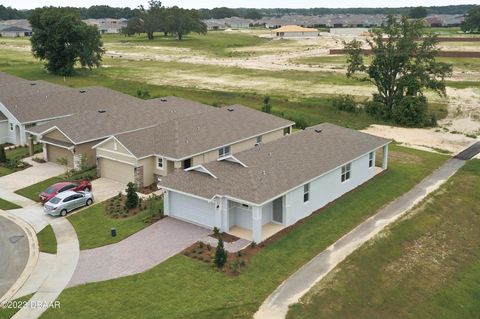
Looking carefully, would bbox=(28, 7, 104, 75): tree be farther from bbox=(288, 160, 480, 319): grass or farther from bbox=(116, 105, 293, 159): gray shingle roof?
bbox=(288, 160, 480, 319): grass

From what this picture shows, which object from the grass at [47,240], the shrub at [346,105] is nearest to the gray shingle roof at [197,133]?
the grass at [47,240]

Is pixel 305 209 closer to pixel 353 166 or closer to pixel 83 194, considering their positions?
pixel 353 166

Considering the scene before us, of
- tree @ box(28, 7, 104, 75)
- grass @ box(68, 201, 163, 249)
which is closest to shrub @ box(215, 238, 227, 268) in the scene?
grass @ box(68, 201, 163, 249)

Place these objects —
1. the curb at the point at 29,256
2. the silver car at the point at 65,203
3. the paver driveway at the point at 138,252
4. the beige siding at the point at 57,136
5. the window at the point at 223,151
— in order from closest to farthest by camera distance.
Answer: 1. the curb at the point at 29,256
2. the paver driveway at the point at 138,252
3. the silver car at the point at 65,203
4. the window at the point at 223,151
5. the beige siding at the point at 57,136

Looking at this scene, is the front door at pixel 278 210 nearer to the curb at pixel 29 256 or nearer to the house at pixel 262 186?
the house at pixel 262 186

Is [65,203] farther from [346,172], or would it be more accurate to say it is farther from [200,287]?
[346,172]
